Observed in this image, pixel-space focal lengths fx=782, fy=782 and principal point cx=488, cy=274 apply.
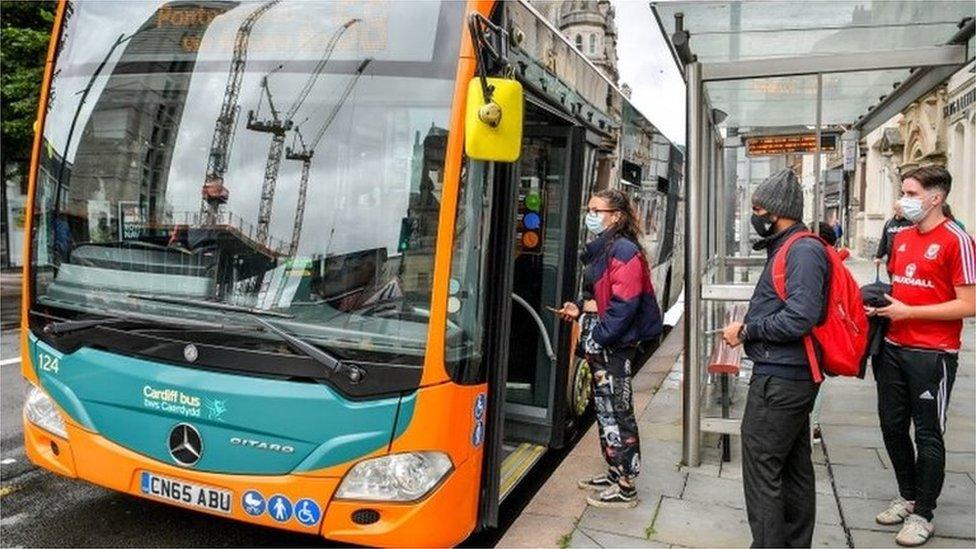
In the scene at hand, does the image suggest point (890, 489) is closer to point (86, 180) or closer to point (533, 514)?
point (533, 514)

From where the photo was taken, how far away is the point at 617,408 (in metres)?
4.52

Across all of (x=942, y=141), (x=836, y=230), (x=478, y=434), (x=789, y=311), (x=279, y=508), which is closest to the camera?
(x=789, y=311)

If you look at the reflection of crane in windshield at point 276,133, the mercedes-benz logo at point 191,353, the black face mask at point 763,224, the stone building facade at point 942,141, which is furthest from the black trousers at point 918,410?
the stone building facade at point 942,141

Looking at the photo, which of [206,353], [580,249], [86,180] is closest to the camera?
[206,353]

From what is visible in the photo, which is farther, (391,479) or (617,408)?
(617,408)

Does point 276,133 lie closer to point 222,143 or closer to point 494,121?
point 222,143

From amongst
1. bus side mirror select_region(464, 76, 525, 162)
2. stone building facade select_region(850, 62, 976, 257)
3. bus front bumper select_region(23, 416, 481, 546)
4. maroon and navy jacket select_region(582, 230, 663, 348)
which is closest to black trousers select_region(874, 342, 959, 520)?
maroon and navy jacket select_region(582, 230, 663, 348)

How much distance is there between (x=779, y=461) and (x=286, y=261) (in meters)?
2.30

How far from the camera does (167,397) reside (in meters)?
3.51

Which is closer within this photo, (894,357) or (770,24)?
(894,357)

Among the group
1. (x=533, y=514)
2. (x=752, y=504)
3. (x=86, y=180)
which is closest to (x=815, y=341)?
(x=752, y=504)

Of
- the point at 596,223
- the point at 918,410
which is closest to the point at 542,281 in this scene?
the point at 596,223

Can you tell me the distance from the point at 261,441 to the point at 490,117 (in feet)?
5.56

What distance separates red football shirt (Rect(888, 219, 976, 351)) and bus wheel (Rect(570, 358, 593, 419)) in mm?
2434
